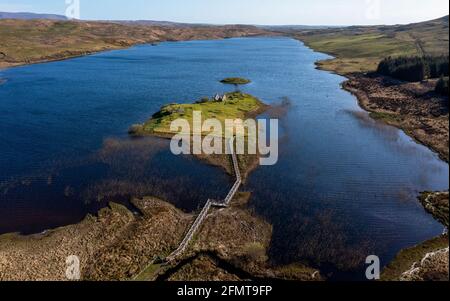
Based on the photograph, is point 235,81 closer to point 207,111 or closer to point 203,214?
point 207,111

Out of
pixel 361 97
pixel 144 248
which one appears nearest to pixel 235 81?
pixel 361 97

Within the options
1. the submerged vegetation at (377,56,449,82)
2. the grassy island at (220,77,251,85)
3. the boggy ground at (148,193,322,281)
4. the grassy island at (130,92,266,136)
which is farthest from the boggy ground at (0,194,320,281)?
the submerged vegetation at (377,56,449,82)

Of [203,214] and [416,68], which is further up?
[416,68]

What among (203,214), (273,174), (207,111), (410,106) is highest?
(410,106)

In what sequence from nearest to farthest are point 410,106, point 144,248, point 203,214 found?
point 144,248 → point 203,214 → point 410,106
